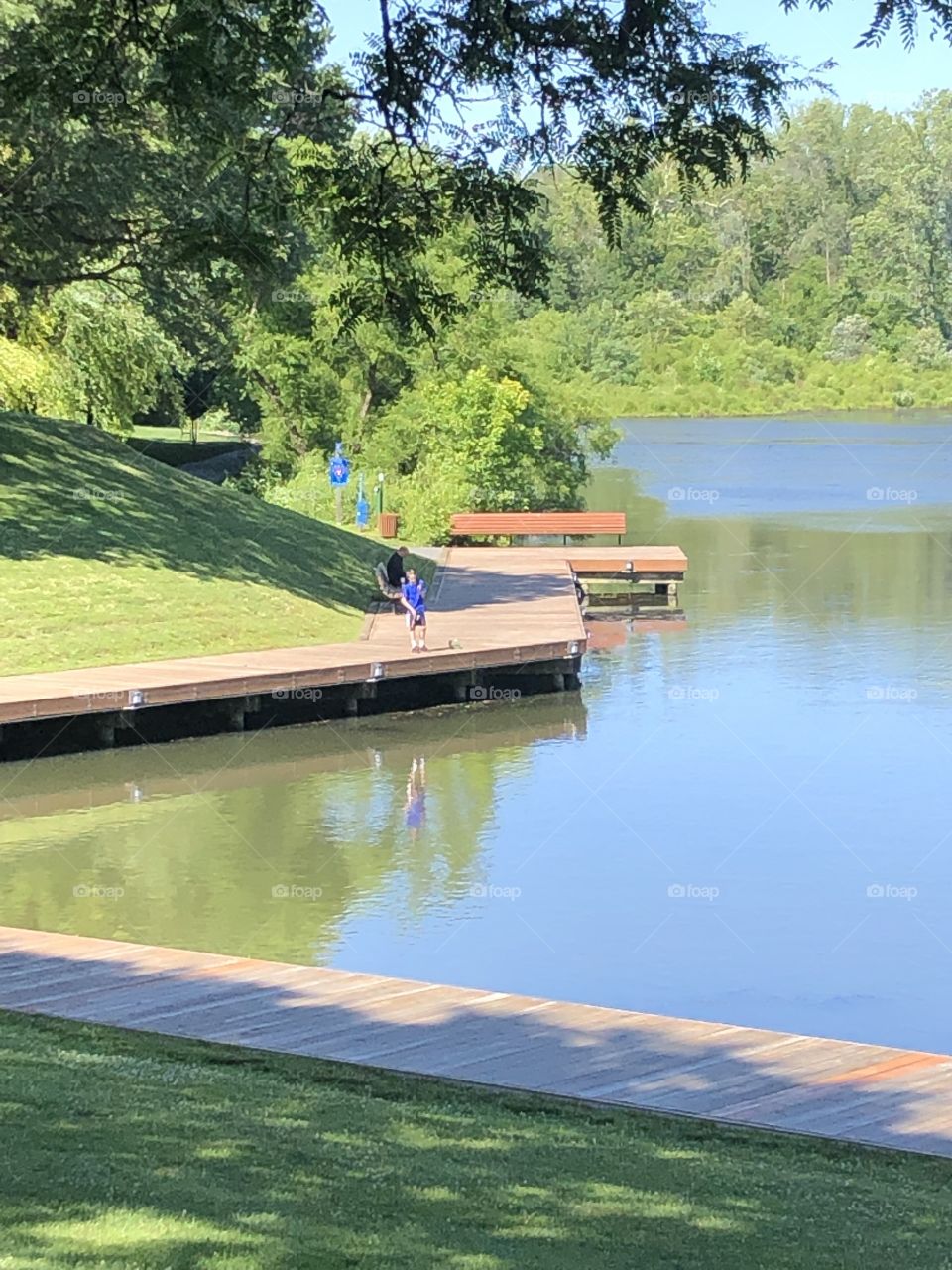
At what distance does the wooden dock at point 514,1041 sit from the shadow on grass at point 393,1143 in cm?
2

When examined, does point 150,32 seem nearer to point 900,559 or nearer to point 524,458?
point 900,559

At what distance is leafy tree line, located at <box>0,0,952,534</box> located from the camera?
8281 millimetres

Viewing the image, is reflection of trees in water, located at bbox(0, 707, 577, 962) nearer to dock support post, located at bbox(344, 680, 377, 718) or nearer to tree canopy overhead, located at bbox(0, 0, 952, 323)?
dock support post, located at bbox(344, 680, 377, 718)

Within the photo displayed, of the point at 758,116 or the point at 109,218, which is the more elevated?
the point at 109,218

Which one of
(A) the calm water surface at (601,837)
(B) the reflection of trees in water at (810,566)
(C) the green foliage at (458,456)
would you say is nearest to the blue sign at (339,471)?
(C) the green foliage at (458,456)

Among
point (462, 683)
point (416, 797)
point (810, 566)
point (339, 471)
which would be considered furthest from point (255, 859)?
point (339, 471)

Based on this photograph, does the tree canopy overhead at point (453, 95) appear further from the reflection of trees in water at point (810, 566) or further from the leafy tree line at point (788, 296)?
the leafy tree line at point (788, 296)

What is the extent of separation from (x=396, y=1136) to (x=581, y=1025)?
9.22 feet

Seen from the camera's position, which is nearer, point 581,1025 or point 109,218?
point 581,1025

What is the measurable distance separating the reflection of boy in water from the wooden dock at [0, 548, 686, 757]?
2.37 m

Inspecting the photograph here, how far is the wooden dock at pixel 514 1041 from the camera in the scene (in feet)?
29.5

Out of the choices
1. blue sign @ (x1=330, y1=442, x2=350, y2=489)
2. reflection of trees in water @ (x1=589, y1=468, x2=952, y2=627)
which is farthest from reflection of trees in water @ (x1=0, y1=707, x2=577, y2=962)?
blue sign @ (x1=330, y1=442, x2=350, y2=489)

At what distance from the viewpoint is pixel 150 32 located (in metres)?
8.55

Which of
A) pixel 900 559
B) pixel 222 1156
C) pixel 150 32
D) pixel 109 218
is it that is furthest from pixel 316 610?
pixel 222 1156
